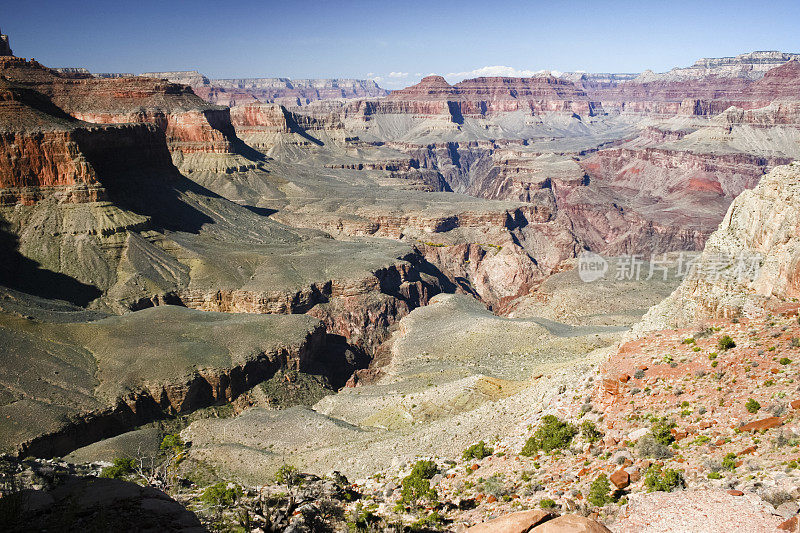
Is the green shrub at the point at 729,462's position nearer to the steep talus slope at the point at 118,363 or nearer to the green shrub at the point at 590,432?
the green shrub at the point at 590,432

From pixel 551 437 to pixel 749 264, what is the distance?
1746cm

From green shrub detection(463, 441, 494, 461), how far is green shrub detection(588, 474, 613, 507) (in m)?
9.53

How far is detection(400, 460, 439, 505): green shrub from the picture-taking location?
2609cm

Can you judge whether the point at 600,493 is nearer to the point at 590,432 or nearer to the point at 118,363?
the point at 590,432

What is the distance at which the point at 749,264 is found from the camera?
107 ft

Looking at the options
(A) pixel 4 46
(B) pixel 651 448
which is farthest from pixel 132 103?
(B) pixel 651 448

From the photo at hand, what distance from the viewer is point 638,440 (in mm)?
23156

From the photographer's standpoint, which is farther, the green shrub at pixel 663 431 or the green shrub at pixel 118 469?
the green shrub at pixel 118 469

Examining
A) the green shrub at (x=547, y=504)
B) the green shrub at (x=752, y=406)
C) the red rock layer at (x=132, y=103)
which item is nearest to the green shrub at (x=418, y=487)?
the green shrub at (x=547, y=504)

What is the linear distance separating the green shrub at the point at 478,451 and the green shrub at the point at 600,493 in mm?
9529

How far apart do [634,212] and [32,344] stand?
164935mm

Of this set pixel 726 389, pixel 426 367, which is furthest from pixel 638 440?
pixel 426 367

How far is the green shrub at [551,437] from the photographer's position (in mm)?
26062

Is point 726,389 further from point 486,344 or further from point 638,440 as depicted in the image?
point 486,344
